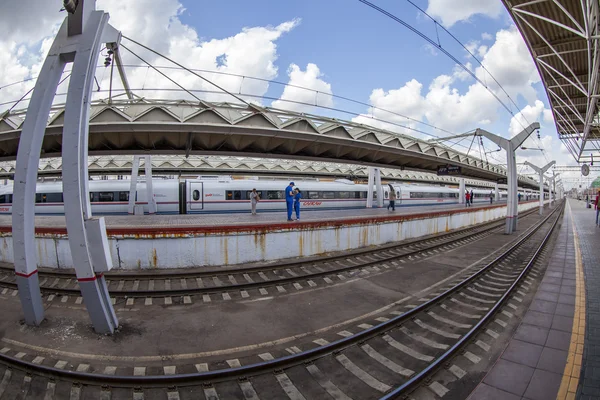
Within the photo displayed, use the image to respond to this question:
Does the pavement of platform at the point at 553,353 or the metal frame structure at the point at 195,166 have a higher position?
the metal frame structure at the point at 195,166

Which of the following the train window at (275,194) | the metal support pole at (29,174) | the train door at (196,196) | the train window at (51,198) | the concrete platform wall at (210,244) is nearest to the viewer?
the metal support pole at (29,174)

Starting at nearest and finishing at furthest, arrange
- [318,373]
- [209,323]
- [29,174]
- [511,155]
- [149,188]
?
1. [318,373]
2. [29,174]
3. [209,323]
4. [511,155]
5. [149,188]

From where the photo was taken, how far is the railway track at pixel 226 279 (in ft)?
20.8

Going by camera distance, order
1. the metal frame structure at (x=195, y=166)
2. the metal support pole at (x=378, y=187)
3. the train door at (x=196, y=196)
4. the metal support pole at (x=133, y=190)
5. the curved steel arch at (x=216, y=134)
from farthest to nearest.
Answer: the metal frame structure at (x=195, y=166) → the metal support pole at (x=378, y=187) → the train door at (x=196, y=196) → the metal support pole at (x=133, y=190) → the curved steel arch at (x=216, y=134)

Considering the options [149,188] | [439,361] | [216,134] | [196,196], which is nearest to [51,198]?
[149,188]

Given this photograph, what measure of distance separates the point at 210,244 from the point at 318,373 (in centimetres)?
566

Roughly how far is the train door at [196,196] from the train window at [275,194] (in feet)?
14.6

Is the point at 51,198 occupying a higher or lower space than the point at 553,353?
higher

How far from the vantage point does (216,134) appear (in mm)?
12086

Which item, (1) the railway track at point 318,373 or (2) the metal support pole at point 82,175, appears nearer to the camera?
(1) the railway track at point 318,373

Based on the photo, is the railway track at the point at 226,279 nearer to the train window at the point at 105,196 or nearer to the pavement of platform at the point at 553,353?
the pavement of platform at the point at 553,353

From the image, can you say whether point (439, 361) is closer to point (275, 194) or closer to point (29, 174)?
point (29, 174)

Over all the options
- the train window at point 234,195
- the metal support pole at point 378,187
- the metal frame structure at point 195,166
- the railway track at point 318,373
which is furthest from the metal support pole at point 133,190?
the metal support pole at point 378,187

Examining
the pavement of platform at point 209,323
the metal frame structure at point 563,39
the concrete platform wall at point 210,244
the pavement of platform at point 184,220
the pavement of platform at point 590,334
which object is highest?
the metal frame structure at point 563,39
